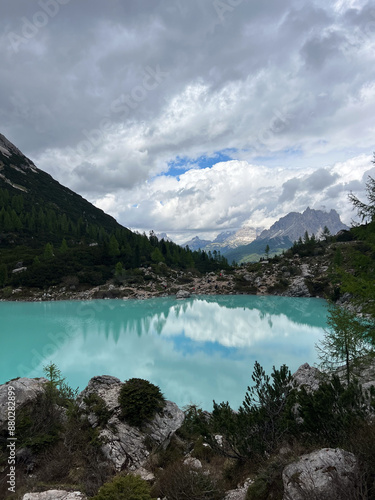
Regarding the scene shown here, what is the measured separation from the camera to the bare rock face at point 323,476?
4.39 m

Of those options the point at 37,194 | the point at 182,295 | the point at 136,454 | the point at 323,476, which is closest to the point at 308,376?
the point at 136,454

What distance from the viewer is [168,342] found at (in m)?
35.0

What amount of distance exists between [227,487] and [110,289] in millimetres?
73860

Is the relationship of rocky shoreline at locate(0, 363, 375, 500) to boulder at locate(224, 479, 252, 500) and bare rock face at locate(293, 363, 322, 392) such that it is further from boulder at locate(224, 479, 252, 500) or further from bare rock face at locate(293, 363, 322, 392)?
bare rock face at locate(293, 363, 322, 392)

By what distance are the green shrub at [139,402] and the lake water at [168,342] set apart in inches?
354

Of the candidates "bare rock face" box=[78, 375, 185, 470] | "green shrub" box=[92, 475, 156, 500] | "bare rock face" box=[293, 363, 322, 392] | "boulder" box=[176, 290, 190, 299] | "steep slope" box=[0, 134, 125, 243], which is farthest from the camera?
"steep slope" box=[0, 134, 125, 243]

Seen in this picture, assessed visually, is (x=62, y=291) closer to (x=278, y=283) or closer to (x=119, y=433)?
(x=278, y=283)

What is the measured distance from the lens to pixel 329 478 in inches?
183

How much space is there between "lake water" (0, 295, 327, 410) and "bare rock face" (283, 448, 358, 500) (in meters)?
15.2

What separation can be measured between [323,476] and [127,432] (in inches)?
306

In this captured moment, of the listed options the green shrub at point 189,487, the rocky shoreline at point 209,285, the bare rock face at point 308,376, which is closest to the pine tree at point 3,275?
the rocky shoreline at point 209,285

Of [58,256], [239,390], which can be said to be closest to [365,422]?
[239,390]

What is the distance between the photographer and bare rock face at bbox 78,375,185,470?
9289 millimetres

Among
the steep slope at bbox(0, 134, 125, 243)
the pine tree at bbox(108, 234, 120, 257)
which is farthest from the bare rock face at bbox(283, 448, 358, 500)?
the steep slope at bbox(0, 134, 125, 243)
